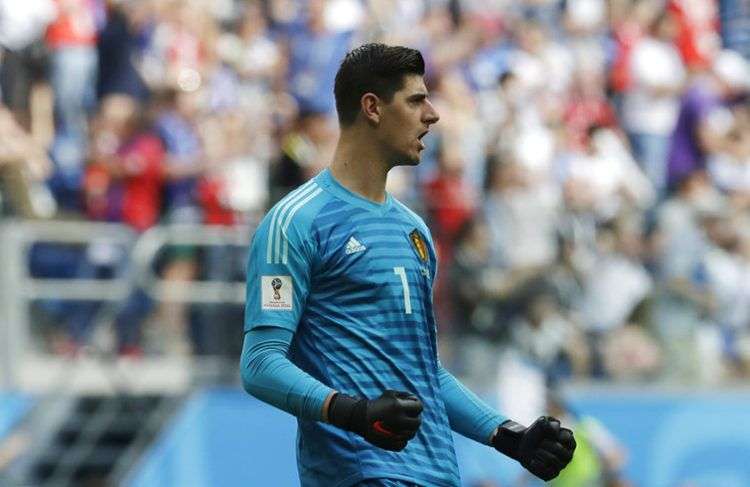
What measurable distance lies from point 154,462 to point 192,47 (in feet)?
11.1

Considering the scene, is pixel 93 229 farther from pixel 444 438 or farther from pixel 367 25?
pixel 444 438

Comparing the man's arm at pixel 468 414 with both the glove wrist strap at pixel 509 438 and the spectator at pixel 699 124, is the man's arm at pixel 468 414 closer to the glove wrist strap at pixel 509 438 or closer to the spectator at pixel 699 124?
the glove wrist strap at pixel 509 438

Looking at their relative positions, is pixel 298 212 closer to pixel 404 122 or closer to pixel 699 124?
pixel 404 122

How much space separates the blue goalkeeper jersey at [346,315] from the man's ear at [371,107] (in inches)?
9.1

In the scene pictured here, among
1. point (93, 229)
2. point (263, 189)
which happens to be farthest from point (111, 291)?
point (263, 189)

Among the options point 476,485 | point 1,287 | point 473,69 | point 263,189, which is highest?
point 473,69

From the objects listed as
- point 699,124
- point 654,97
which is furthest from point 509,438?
point 654,97

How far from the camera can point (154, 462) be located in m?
12.5

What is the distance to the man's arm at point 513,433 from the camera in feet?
16.9

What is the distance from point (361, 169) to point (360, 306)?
1.39 feet

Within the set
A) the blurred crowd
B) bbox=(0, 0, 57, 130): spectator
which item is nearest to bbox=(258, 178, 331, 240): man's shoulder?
the blurred crowd

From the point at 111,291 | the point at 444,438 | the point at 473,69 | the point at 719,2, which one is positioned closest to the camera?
the point at 444,438

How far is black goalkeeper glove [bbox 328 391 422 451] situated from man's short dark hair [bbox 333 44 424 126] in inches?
37.2

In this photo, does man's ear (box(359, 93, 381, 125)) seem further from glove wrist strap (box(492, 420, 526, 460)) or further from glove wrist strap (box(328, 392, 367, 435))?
glove wrist strap (box(492, 420, 526, 460))
